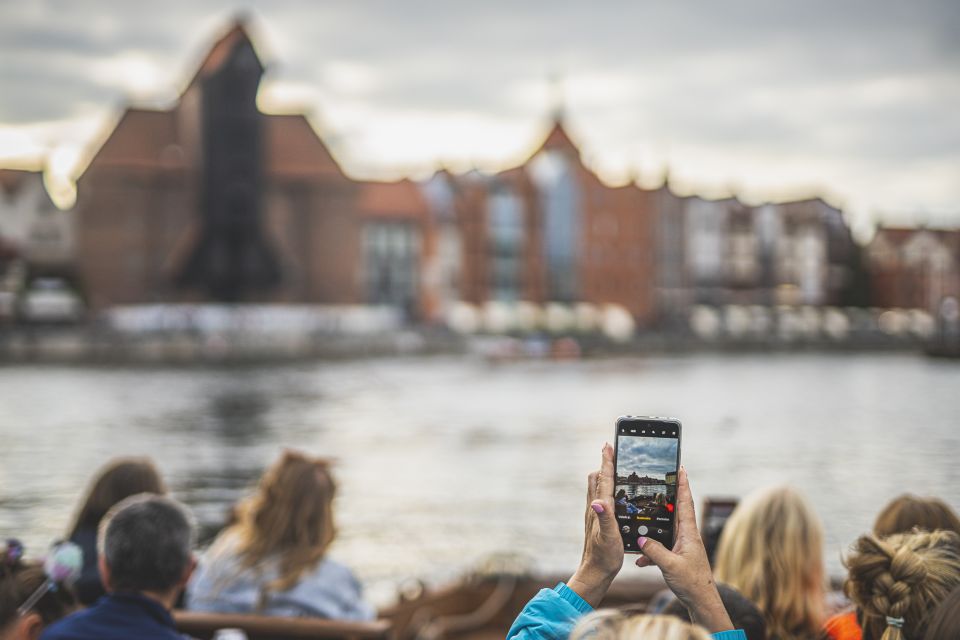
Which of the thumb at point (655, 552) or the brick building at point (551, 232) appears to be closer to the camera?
the thumb at point (655, 552)

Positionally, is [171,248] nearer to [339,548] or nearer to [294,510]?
[339,548]

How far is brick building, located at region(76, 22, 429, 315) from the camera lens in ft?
224

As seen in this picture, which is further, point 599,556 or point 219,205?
point 219,205

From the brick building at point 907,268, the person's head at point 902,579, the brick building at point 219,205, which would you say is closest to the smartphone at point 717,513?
the person's head at point 902,579

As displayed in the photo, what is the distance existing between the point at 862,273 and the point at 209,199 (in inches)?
2693

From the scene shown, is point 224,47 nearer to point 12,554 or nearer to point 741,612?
point 12,554

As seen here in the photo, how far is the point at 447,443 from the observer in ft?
89.0

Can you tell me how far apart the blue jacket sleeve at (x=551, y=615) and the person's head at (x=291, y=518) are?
2638mm

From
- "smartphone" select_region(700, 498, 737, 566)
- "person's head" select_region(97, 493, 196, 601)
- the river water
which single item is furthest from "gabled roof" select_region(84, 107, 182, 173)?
"person's head" select_region(97, 493, 196, 601)

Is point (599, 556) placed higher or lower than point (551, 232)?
lower

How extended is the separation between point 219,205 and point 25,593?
67189 mm

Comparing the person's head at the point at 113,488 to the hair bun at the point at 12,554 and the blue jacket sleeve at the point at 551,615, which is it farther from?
the blue jacket sleeve at the point at 551,615

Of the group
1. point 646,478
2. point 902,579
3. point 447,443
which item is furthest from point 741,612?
point 447,443

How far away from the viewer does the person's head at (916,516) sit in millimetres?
3873
